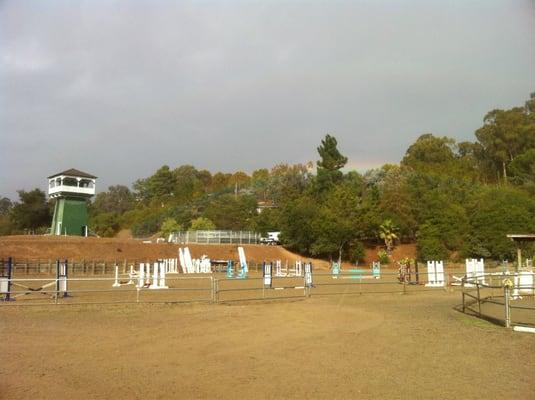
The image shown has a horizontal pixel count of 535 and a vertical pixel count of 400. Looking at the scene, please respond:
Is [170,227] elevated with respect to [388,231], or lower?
elevated

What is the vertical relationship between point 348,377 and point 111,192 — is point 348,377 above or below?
below

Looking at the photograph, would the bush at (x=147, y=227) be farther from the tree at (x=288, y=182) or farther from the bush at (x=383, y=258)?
the bush at (x=383, y=258)

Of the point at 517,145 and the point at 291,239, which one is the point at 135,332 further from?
the point at 517,145

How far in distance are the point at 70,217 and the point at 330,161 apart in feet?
133

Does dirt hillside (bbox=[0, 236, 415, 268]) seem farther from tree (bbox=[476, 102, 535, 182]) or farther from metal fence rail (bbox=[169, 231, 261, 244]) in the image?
tree (bbox=[476, 102, 535, 182])

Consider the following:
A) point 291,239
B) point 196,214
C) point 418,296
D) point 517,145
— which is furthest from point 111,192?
point 418,296

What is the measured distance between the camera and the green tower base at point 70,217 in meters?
66.5

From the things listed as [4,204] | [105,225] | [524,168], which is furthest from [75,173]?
[4,204]

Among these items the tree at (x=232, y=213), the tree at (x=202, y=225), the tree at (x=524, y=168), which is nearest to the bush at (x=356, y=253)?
the tree at (x=232, y=213)

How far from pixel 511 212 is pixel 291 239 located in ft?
90.7

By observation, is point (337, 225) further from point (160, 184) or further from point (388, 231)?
point (160, 184)

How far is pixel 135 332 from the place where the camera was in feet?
42.9

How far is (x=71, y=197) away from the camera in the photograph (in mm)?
66375

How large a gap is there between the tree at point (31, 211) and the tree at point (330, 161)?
46639mm
